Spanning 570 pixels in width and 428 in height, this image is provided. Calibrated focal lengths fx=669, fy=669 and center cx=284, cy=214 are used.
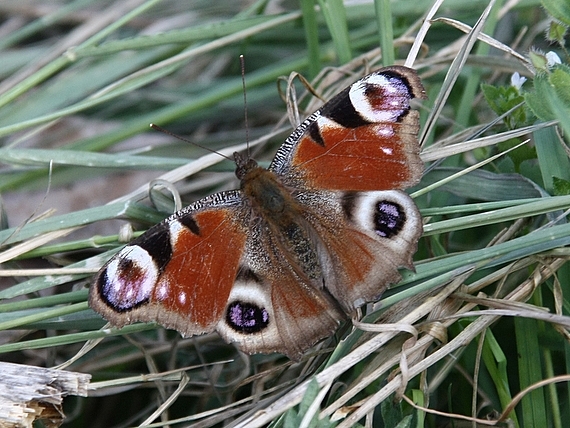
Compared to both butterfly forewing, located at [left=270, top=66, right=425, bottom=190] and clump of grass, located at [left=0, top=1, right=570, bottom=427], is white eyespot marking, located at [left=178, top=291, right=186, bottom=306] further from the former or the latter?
butterfly forewing, located at [left=270, top=66, right=425, bottom=190]

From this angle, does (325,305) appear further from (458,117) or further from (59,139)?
(59,139)

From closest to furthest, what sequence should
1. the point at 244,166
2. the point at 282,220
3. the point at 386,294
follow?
the point at 386,294, the point at 282,220, the point at 244,166

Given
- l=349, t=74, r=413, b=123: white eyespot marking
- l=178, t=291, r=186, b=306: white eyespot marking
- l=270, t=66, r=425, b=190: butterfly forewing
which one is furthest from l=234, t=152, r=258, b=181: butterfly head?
l=178, t=291, r=186, b=306: white eyespot marking

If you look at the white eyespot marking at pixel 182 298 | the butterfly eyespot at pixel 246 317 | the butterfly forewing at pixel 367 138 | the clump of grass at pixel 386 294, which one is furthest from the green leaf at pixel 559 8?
the white eyespot marking at pixel 182 298

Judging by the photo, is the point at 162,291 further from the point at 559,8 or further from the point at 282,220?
the point at 559,8

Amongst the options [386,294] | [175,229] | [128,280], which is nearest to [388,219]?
[386,294]
